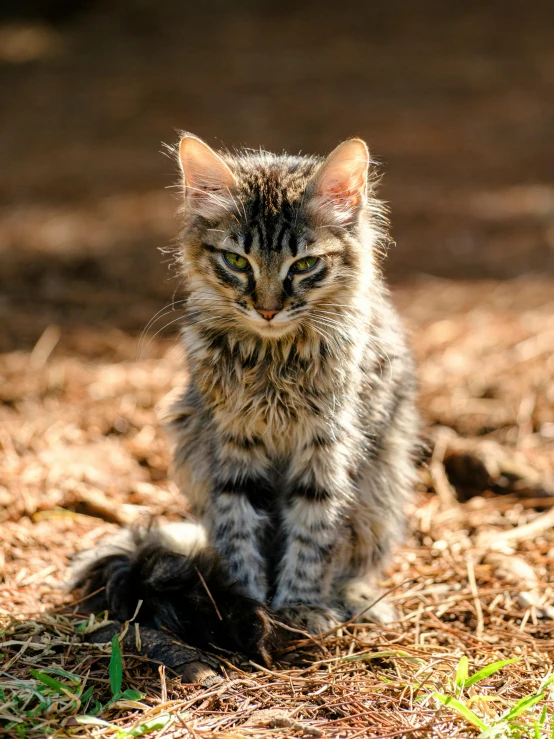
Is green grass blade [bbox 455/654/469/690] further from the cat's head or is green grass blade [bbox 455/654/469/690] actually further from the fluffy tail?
the cat's head

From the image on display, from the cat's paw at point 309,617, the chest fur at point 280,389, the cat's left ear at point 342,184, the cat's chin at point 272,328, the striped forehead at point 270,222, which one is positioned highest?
the cat's left ear at point 342,184

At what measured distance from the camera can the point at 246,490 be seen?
10.2ft

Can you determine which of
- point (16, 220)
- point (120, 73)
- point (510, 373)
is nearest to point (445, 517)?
point (510, 373)

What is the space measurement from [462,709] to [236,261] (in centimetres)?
161

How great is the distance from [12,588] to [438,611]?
163 cm

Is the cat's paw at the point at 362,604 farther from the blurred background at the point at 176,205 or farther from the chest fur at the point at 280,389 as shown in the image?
the chest fur at the point at 280,389

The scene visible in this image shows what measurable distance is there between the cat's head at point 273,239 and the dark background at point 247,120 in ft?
2.30

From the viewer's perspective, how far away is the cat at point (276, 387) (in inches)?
113

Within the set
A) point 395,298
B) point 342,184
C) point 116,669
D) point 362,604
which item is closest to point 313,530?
point 362,604

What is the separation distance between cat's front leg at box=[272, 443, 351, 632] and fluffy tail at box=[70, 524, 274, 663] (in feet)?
0.95

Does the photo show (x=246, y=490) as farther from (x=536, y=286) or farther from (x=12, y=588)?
(x=536, y=286)

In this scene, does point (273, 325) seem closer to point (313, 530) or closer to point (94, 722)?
point (313, 530)

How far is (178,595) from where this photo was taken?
2.77m

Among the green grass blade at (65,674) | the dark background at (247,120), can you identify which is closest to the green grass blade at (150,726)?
the green grass blade at (65,674)
